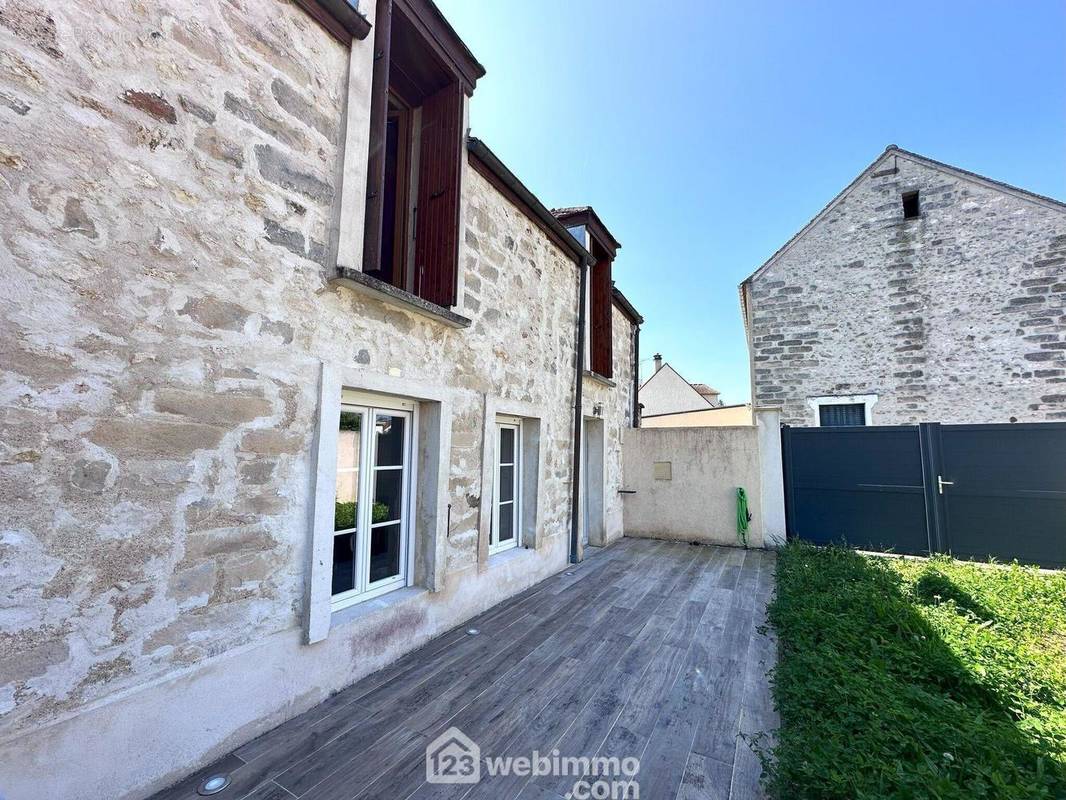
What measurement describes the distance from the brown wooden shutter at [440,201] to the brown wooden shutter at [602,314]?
12.4ft

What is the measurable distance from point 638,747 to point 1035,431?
683 cm

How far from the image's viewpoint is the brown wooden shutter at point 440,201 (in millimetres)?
3623

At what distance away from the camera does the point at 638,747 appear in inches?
90.1

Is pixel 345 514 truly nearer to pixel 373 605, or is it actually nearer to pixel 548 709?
pixel 373 605

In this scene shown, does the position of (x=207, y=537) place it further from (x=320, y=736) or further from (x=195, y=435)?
(x=320, y=736)

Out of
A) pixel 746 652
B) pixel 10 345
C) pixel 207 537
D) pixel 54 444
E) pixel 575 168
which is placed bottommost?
pixel 746 652

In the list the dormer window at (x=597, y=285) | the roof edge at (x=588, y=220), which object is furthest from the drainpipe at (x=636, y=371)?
the roof edge at (x=588, y=220)

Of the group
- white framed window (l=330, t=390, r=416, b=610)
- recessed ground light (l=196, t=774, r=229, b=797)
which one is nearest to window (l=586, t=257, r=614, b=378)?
white framed window (l=330, t=390, r=416, b=610)

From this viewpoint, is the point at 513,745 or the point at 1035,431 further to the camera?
the point at 1035,431

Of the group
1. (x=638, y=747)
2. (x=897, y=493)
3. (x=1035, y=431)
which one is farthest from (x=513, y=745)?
(x=1035, y=431)

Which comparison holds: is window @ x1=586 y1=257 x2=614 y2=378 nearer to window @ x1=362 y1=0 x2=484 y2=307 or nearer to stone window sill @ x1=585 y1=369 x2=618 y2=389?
stone window sill @ x1=585 y1=369 x2=618 y2=389

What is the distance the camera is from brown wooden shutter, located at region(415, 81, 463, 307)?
11.9 feet

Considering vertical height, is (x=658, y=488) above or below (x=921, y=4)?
below

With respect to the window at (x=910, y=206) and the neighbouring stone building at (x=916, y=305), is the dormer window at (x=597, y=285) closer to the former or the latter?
the neighbouring stone building at (x=916, y=305)
